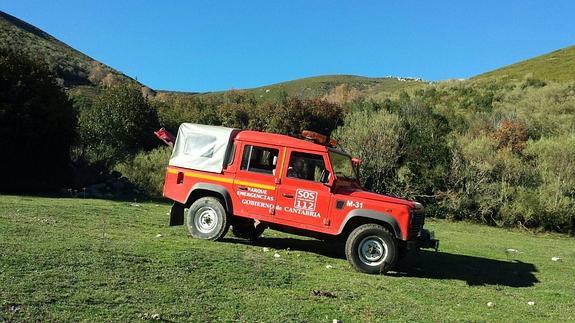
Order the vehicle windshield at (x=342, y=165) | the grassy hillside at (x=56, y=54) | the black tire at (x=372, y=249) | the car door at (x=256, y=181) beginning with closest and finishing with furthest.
A: the black tire at (x=372, y=249)
the vehicle windshield at (x=342, y=165)
the car door at (x=256, y=181)
the grassy hillside at (x=56, y=54)

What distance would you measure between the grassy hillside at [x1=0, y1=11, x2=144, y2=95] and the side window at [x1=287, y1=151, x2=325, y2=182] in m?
52.2

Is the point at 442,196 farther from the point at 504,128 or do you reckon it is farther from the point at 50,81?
the point at 50,81

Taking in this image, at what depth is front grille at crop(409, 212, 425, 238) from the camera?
8.75 metres

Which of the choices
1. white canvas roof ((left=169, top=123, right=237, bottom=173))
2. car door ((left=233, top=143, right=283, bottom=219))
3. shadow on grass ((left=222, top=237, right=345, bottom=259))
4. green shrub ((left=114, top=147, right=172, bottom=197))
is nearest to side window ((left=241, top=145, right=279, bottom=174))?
car door ((left=233, top=143, right=283, bottom=219))

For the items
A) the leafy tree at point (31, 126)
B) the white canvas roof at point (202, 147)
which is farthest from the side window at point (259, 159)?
the leafy tree at point (31, 126)

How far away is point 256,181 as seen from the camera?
9719mm

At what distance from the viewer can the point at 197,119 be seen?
46938 mm

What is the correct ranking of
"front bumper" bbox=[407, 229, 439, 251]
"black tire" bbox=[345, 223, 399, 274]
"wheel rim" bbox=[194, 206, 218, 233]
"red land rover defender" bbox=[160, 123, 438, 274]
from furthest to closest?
"wheel rim" bbox=[194, 206, 218, 233], "front bumper" bbox=[407, 229, 439, 251], "red land rover defender" bbox=[160, 123, 438, 274], "black tire" bbox=[345, 223, 399, 274]

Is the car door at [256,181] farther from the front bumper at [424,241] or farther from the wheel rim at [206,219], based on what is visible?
the front bumper at [424,241]

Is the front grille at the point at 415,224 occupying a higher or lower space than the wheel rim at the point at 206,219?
higher

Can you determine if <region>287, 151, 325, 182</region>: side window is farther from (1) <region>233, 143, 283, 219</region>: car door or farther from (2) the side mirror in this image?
(1) <region>233, 143, 283, 219</region>: car door

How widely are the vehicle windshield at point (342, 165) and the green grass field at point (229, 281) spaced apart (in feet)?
5.23

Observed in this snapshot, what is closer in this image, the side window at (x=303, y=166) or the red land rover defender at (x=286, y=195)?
the red land rover defender at (x=286, y=195)

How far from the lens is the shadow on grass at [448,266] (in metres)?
9.28
